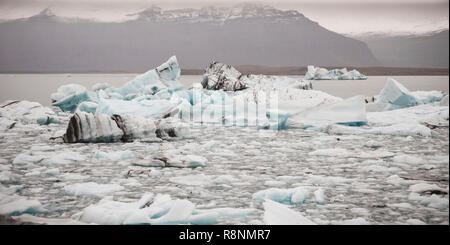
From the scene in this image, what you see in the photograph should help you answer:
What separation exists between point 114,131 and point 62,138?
0.76m

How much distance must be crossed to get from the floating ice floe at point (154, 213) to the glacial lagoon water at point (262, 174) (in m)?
0.08

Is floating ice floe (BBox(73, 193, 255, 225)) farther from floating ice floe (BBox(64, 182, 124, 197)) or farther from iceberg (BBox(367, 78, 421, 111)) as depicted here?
iceberg (BBox(367, 78, 421, 111))

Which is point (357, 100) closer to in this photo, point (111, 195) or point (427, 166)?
point (427, 166)

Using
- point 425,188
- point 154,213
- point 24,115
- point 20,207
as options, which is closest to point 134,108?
point 24,115

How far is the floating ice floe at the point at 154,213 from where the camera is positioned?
244 cm

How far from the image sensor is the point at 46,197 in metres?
2.99

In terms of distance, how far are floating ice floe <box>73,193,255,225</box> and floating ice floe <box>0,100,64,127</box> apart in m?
5.05

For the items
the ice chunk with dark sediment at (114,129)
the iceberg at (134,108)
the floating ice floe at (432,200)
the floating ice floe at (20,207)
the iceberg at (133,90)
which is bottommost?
the floating ice floe at (432,200)

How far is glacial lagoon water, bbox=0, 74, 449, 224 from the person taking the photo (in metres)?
2.77

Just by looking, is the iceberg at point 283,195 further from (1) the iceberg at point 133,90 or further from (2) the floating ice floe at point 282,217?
(1) the iceberg at point 133,90

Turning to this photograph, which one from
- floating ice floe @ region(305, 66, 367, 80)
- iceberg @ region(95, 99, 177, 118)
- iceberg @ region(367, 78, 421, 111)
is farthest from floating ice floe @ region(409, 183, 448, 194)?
floating ice floe @ region(305, 66, 367, 80)

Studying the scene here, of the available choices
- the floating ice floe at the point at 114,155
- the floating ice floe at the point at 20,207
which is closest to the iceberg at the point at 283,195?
the floating ice floe at the point at 20,207

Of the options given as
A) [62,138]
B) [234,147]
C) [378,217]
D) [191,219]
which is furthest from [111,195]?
[62,138]
